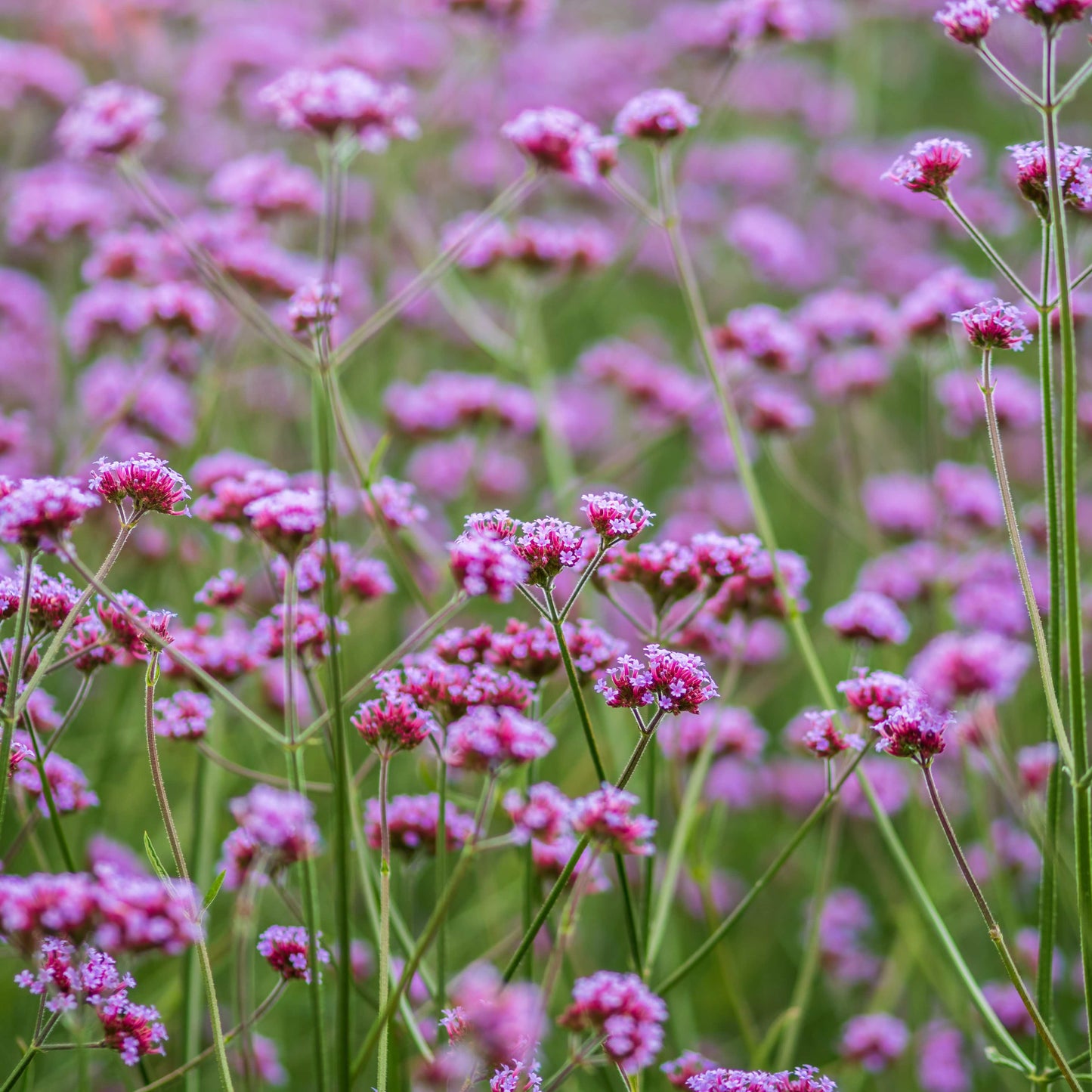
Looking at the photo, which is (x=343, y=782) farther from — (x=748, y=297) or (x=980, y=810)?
(x=748, y=297)

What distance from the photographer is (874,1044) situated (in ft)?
7.14

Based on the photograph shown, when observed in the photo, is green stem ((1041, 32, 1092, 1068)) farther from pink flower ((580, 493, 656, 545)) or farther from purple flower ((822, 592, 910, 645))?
purple flower ((822, 592, 910, 645))

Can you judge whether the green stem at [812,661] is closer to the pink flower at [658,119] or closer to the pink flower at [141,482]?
the pink flower at [658,119]

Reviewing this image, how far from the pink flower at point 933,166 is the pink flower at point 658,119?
0.63 meters

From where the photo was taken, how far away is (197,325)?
97.0 inches

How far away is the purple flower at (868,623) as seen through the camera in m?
1.94

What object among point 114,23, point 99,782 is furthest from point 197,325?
point 114,23

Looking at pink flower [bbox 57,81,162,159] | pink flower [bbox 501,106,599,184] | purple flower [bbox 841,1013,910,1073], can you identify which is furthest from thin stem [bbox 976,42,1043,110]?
purple flower [bbox 841,1013,910,1073]

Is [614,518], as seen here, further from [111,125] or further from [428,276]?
[111,125]

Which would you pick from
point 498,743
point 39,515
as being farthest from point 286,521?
point 498,743

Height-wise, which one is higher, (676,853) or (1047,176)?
(1047,176)

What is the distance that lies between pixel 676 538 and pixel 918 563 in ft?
3.06

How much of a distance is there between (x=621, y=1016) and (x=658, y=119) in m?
1.55

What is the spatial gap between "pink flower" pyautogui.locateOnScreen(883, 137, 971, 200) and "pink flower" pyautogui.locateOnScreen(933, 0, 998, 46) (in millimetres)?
140
